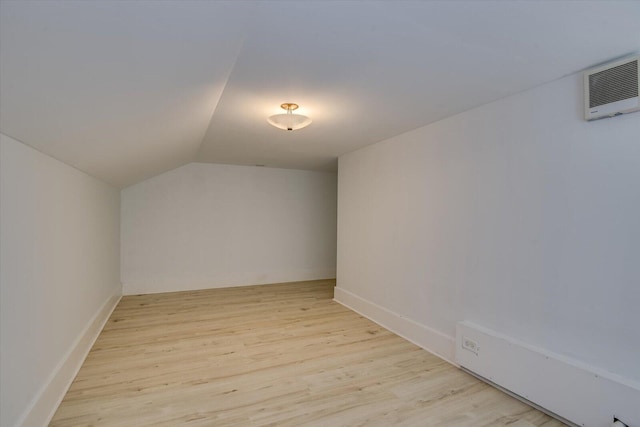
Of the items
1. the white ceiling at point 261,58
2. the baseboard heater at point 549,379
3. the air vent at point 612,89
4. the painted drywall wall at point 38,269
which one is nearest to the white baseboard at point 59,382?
the painted drywall wall at point 38,269

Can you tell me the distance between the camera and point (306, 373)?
259 cm

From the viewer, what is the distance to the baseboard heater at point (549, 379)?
1777mm

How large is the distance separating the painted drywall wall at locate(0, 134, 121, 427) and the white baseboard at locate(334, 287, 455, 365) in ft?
9.71

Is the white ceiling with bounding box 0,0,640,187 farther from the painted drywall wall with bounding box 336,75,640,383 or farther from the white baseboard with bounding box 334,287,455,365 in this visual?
the white baseboard with bounding box 334,287,455,365

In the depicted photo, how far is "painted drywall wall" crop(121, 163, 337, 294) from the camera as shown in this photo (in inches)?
199

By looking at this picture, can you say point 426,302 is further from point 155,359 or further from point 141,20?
point 141,20

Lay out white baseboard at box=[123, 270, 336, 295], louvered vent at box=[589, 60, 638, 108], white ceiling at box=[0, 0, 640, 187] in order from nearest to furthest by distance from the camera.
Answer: white ceiling at box=[0, 0, 640, 187] < louvered vent at box=[589, 60, 638, 108] < white baseboard at box=[123, 270, 336, 295]

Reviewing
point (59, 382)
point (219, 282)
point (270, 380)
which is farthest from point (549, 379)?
point (219, 282)

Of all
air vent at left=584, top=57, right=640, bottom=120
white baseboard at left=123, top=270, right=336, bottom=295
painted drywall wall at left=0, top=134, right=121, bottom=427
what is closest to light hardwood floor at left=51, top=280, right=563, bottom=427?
painted drywall wall at left=0, top=134, right=121, bottom=427

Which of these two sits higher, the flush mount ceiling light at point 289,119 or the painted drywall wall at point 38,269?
the flush mount ceiling light at point 289,119

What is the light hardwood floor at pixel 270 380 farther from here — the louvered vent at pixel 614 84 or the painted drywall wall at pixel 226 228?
the louvered vent at pixel 614 84

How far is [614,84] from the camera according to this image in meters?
1.80

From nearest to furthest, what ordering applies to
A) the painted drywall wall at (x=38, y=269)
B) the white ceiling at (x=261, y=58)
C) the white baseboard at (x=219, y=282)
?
the white ceiling at (x=261, y=58) < the painted drywall wall at (x=38, y=269) < the white baseboard at (x=219, y=282)

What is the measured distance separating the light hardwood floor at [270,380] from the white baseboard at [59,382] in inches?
2.4
